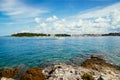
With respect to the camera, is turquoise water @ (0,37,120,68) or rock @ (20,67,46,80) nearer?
rock @ (20,67,46,80)

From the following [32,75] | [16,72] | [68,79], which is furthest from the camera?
[16,72]

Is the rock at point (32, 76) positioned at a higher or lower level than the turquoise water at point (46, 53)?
higher

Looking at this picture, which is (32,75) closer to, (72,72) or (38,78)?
(38,78)

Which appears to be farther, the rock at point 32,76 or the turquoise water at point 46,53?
the turquoise water at point 46,53

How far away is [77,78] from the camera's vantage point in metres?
26.4

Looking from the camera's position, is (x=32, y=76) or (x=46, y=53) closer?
(x=32, y=76)

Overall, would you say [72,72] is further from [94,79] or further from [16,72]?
[16,72]

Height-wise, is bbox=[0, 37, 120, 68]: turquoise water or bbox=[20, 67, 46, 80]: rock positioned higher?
bbox=[20, 67, 46, 80]: rock

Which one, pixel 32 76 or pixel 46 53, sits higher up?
pixel 32 76

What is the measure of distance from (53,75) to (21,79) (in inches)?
181

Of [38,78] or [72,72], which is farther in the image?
[72,72]

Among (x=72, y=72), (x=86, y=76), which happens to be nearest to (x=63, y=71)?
(x=72, y=72)

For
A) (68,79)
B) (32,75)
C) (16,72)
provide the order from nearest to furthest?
(68,79) → (32,75) → (16,72)

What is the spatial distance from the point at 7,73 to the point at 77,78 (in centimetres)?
1162
